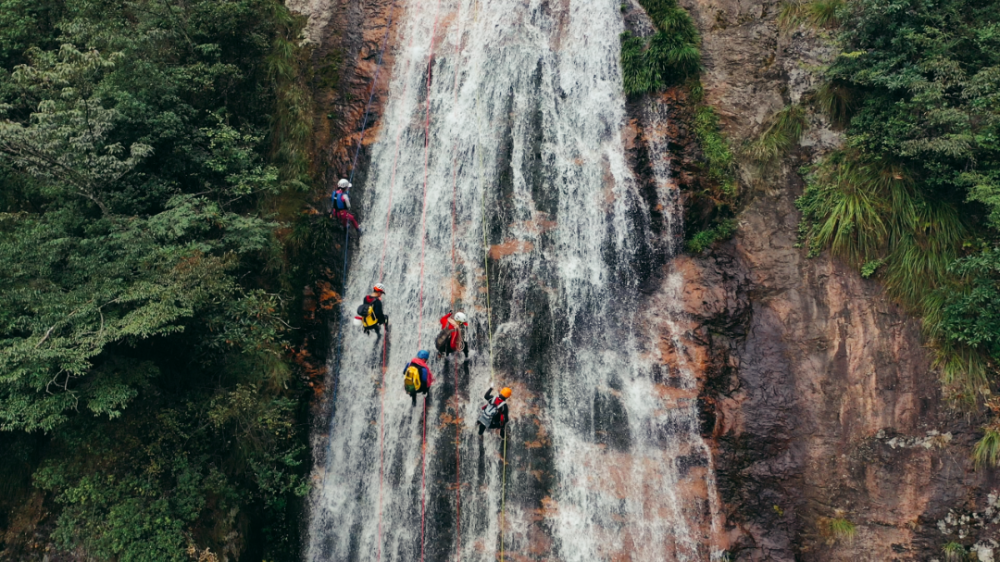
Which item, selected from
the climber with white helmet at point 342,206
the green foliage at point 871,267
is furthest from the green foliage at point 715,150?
the climber with white helmet at point 342,206

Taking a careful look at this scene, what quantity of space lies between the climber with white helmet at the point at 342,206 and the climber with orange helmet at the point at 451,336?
3411 millimetres

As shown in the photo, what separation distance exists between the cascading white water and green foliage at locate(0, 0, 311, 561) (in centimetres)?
179

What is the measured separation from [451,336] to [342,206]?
4.04m

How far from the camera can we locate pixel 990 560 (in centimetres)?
824

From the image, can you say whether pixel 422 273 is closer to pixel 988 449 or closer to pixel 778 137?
pixel 778 137

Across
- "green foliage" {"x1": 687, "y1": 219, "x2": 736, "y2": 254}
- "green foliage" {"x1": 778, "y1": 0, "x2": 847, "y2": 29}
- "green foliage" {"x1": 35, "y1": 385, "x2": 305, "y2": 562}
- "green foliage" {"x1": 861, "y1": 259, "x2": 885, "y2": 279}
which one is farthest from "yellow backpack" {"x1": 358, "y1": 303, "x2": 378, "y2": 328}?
"green foliage" {"x1": 778, "y1": 0, "x2": 847, "y2": 29}

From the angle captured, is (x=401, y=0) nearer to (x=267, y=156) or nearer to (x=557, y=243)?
(x=267, y=156)

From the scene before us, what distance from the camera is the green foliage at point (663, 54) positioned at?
12227 millimetres

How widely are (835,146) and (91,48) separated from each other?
48.4 ft

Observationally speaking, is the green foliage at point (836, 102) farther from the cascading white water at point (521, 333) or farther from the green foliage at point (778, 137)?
the cascading white water at point (521, 333)

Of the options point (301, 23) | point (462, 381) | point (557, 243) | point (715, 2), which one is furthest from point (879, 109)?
point (301, 23)

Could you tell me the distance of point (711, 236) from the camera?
36.3 feet

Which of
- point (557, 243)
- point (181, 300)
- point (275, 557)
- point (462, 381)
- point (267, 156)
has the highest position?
point (267, 156)

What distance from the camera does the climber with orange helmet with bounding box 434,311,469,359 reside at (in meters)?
10.4
